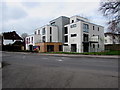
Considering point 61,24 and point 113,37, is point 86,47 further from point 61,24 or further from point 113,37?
point 61,24

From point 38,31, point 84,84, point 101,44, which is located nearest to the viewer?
point 84,84

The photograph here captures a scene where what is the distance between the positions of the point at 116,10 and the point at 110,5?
5.29 feet

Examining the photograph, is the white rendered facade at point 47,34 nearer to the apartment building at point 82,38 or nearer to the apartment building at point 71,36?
the apartment building at point 71,36

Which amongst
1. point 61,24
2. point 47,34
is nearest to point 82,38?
point 61,24

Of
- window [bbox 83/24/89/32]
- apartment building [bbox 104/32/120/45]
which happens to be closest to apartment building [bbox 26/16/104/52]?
window [bbox 83/24/89/32]

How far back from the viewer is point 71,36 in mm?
29172

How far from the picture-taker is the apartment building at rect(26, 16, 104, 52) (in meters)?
26.8

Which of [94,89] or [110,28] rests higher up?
[110,28]

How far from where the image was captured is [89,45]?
2823cm

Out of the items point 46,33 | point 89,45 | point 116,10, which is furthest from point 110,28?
point 46,33

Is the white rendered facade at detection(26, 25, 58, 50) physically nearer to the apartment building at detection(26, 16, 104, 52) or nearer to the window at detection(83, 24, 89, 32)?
the apartment building at detection(26, 16, 104, 52)

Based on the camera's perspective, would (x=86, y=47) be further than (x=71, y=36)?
No

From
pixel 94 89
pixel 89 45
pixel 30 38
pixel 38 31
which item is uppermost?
pixel 38 31

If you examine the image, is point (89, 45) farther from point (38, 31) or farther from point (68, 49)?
point (38, 31)
